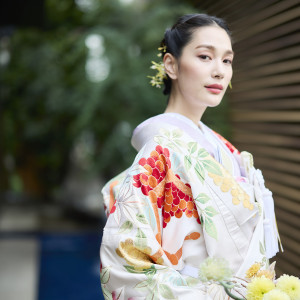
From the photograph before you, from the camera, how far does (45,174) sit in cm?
1174

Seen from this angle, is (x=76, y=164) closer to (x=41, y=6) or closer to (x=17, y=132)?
(x=17, y=132)

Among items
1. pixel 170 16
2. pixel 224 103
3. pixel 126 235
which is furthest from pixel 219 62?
pixel 170 16

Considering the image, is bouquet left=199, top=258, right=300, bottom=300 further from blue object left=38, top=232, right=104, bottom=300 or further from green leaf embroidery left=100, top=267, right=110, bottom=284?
blue object left=38, top=232, right=104, bottom=300

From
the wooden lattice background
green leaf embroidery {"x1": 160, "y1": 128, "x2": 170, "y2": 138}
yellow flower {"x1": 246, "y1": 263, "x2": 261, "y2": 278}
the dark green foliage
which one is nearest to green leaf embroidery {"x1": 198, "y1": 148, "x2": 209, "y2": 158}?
green leaf embroidery {"x1": 160, "y1": 128, "x2": 170, "y2": 138}

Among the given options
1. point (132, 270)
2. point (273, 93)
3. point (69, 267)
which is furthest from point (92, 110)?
point (132, 270)

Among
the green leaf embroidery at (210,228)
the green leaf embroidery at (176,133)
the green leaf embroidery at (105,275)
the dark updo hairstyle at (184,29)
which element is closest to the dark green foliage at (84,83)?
the dark updo hairstyle at (184,29)

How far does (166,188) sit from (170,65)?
437 mm

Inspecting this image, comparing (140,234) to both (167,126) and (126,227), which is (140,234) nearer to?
(126,227)

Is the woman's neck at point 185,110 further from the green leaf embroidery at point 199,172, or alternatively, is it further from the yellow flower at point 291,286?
the yellow flower at point 291,286

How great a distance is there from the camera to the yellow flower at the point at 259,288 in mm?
1031

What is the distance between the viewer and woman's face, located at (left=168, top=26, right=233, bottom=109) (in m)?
1.44

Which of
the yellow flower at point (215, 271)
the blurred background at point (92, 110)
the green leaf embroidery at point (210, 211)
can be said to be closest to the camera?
the yellow flower at point (215, 271)

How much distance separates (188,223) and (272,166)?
1922mm

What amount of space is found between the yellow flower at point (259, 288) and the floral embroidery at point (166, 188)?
34 cm
